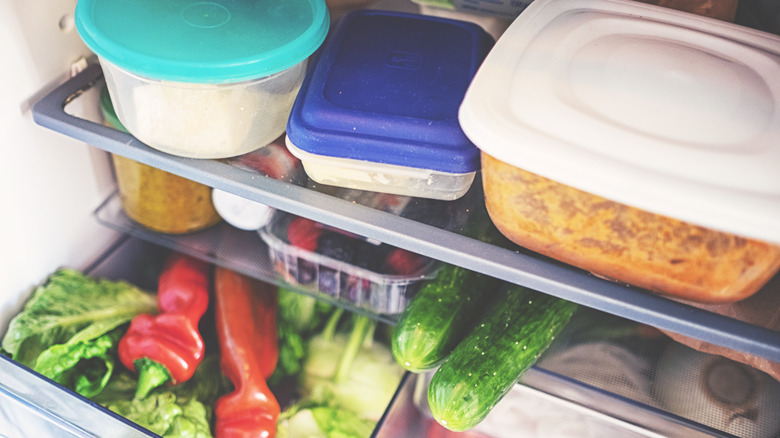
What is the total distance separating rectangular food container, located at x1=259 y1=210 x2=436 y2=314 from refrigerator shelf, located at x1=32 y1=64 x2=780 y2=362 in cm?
19

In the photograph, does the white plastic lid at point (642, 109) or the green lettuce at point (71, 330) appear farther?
the green lettuce at point (71, 330)

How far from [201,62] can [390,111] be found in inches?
8.8

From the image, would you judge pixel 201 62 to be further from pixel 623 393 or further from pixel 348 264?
pixel 623 393

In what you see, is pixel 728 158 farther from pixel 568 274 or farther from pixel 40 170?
pixel 40 170

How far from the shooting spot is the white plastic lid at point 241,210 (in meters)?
1.01

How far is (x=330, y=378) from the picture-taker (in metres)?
1.09

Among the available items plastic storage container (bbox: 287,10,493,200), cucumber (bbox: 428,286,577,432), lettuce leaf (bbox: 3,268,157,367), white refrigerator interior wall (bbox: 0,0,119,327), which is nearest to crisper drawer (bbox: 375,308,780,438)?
cucumber (bbox: 428,286,577,432)

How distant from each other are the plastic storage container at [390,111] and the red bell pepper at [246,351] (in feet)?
1.26

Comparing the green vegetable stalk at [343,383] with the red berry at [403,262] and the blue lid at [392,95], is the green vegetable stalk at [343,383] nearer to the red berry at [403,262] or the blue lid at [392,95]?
the red berry at [403,262]

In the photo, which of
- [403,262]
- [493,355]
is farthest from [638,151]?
[403,262]

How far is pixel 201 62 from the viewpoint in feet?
2.23

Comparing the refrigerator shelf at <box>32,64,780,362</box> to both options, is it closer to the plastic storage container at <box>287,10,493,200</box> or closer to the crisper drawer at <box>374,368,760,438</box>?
the plastic storage container at <box>287,10,493,200</box>

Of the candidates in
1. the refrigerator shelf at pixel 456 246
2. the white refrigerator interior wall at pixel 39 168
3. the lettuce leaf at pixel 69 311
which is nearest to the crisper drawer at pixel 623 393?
the refrigerator shelf at pixel 456 246

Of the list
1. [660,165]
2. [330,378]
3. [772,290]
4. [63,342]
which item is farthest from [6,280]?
[772,290]
